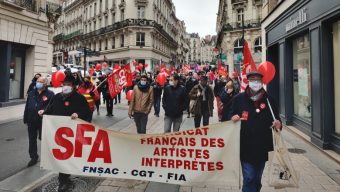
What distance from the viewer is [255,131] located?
3.56m

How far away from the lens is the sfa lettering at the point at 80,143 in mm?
4098

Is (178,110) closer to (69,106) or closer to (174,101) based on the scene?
(174,101)

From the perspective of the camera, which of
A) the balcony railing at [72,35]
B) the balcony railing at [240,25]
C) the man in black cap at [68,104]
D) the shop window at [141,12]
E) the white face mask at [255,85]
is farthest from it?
the balcony railing at [72,35]

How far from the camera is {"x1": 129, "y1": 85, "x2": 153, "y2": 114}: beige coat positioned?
6602mm

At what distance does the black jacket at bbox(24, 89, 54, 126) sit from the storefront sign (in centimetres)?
735

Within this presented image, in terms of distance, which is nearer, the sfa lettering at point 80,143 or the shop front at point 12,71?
the sfa lettering at point 80,143

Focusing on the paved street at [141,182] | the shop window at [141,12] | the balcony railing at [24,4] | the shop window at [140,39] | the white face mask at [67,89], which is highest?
the shop window at [141,12]

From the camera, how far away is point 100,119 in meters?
11.5

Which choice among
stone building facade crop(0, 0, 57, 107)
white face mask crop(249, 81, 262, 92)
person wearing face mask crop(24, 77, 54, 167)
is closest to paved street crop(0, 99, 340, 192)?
person wearing face mask crop(24, 77, 54, 167)

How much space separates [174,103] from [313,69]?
4.04 m

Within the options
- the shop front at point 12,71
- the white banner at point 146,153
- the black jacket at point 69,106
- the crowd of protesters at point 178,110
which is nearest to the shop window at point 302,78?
the crowd of protesters at point 178,110

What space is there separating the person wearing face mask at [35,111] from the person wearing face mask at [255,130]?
409 cm

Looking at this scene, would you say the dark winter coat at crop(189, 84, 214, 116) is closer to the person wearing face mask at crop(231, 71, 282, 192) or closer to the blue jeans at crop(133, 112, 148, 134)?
the blue jeans at crop(133, 112, 148, 134)

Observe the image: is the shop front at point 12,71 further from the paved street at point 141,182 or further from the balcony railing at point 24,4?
the paved street at point 141,182
